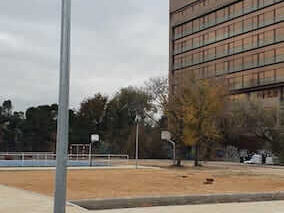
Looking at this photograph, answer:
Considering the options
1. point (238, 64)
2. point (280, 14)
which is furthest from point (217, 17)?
point (280, 14)

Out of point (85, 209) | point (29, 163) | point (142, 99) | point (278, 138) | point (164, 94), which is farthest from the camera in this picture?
point (142, 99)

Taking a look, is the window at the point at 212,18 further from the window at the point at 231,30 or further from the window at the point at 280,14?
the window at the point at 280,14

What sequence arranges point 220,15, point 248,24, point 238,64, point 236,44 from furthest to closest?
point 220,15 < point 236,44 < point 238,64 < point 248,24

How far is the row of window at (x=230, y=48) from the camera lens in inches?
2977

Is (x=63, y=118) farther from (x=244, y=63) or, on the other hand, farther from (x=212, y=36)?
(x=212, y=36)

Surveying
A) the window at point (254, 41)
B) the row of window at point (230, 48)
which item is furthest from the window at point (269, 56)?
the window at point (254, 41)

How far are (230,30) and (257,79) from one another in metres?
11.4

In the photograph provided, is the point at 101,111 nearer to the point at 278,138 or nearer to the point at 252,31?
the point at 252,31

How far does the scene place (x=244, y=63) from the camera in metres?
81.4

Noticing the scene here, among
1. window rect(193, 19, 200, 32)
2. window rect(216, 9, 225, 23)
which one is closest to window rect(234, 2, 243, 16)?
window rect(216, 9, 225, 23)

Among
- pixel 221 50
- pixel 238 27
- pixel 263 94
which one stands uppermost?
pixel 238 27

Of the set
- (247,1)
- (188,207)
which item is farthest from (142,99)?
(188,207)

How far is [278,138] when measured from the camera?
202 feet

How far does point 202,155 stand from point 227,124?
5.15 m
